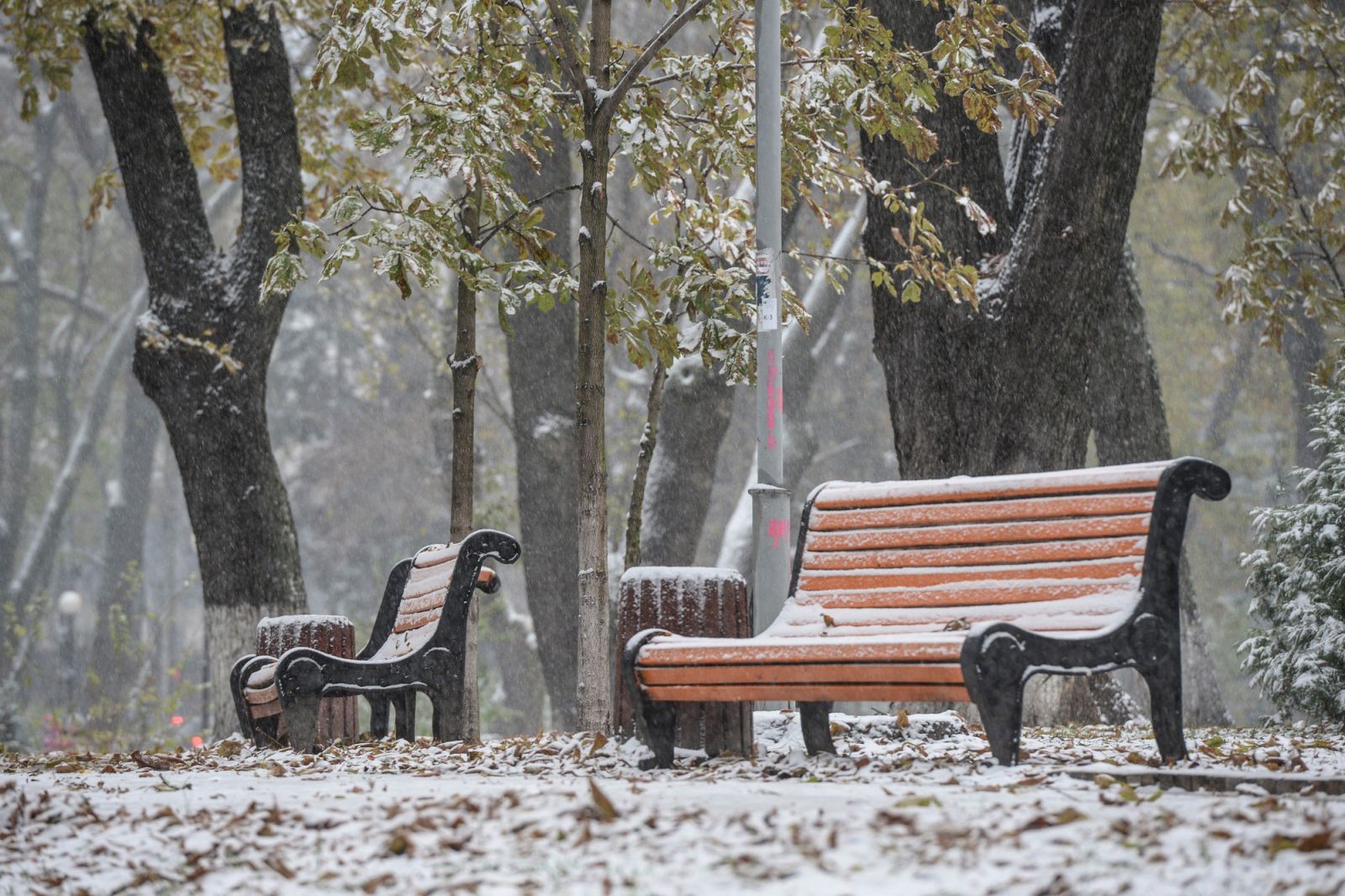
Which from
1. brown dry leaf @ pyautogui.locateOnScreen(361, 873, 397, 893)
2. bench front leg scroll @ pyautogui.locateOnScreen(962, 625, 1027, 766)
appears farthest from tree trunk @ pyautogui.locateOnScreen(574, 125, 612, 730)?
brown dry leaf @ pyautogui.locateOnScreen(361, 873, 397, 893)

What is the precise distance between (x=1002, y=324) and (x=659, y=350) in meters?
2.16

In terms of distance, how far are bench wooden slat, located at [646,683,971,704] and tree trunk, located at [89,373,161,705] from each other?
2369 cm

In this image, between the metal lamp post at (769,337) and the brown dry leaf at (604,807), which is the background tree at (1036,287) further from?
the brown dry leaf at (604,807)

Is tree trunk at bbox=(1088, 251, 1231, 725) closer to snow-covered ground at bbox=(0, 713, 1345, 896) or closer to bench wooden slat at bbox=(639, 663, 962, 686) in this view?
snow-covered ground at bbox=(0, 713, 1345, 896)

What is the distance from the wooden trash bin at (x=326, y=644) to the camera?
8.27m

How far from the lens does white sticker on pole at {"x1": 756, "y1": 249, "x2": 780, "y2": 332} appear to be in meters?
7.46

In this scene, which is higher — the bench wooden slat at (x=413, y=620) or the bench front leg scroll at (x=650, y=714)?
the bench wooden slat at (x=413, y=620)

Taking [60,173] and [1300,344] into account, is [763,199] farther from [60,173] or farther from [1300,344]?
[60,173]

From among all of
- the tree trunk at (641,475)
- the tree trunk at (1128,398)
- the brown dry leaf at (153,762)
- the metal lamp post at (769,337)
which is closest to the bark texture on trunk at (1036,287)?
the tree trunk at (641,475)

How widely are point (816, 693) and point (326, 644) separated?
A: 3.92 meters

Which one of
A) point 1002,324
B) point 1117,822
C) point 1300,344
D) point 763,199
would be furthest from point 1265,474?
point 1117,822

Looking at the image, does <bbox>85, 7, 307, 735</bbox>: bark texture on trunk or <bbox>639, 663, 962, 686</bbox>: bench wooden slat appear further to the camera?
<bbox>85, 7, 307, 735</bbox>: bark texture on trunk

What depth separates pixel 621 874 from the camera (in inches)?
138

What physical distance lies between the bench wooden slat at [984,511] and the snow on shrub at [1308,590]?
3.53m
